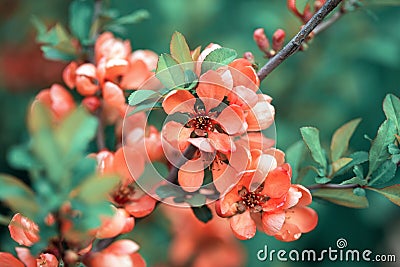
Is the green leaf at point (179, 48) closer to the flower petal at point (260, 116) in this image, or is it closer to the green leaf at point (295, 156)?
the flower petal at point (260, 116)

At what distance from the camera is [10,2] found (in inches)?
79.2

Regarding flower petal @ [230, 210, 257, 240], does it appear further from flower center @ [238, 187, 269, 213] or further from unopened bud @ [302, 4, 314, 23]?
unopened bud @ [302, 4, 314, 23]

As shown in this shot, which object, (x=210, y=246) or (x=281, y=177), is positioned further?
(x=210, y=246)

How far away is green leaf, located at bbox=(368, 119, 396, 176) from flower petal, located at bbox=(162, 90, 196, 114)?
0.84 ft

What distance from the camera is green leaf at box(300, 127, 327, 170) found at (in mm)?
865

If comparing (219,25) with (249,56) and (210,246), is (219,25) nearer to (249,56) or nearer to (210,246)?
(210,246)

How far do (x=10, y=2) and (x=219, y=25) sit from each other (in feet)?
2.23

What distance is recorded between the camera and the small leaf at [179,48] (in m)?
0.82

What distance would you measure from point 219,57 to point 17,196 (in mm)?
331

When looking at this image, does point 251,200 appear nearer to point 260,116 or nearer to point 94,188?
point 260,116

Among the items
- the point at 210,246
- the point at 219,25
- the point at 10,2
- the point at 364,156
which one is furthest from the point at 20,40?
the point at 364,156

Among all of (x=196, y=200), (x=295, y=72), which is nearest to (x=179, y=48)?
(x=196, y=200)

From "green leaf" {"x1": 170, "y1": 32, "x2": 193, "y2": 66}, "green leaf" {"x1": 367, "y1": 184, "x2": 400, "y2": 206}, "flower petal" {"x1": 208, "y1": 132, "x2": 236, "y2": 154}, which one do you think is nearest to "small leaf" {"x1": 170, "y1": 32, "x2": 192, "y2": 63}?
"green leaf" {"x1": 170, "y1": 32, "x2": 193, "y2": 66}

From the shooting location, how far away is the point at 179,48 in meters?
0.83
